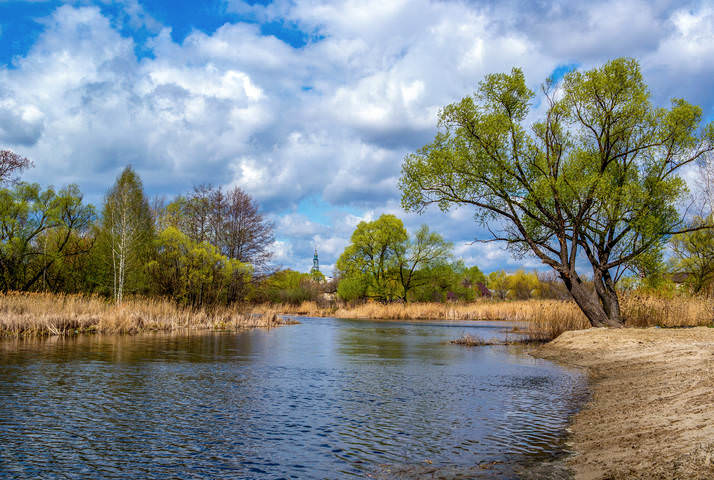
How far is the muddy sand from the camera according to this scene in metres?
5.02

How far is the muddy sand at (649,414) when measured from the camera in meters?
5.02

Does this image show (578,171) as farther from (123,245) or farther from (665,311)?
(123,245)

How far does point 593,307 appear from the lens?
21688 millimetres

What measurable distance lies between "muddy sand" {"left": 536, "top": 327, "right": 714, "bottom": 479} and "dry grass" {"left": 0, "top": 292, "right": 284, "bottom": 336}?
872 inches

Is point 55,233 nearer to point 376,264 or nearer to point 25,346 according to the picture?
point 25,346

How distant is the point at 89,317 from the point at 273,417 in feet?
68.2

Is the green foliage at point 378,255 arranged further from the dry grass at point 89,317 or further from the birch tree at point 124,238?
the dry grass at point 89,317

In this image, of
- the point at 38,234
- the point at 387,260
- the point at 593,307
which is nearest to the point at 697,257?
the point at 593,307

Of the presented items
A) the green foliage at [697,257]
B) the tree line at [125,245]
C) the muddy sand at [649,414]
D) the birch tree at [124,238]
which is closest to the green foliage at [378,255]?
the tree line at [125,245]

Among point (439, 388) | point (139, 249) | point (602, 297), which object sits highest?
point (139, 249)

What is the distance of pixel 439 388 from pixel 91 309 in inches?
869

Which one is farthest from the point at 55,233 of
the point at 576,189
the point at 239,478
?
the point at 239,478

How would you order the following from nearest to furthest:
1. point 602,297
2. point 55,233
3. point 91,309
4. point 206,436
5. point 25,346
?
point 206,436
point 25,346
point 602,297
point 91,309
point 55,233

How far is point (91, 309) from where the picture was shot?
26.5m
